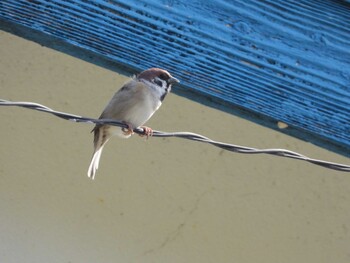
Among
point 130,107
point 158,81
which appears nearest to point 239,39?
point 158,81

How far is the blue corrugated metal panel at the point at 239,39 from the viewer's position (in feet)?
7.74

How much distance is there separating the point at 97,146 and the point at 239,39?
987 millimetres

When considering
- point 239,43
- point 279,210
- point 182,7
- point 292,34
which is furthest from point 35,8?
point 279,210

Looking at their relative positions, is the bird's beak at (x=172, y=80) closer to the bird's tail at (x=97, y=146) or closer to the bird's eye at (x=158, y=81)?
the bird's eye at (x=158, y=81)

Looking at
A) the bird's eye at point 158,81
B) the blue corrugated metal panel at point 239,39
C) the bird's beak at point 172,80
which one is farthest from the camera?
the bird's eye at point 158,81

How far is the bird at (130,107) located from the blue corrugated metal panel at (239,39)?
0.65 m

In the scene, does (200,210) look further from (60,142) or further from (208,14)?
(208,14)

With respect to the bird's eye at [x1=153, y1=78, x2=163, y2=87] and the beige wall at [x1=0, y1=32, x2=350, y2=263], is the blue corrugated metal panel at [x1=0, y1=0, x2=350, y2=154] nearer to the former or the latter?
the bird's eye at [x1=153, y1=78, x2=163, y2=87]

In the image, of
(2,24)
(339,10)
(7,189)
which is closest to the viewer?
(339,10)

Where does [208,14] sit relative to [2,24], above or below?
above

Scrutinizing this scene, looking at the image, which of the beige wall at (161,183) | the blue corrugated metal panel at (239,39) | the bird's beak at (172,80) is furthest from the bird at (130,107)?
the blue corrugated metal panel at (239,39)

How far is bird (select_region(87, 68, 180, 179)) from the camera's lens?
3111 millimetres

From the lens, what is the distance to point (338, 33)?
2355mm

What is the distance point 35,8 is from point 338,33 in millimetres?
994
